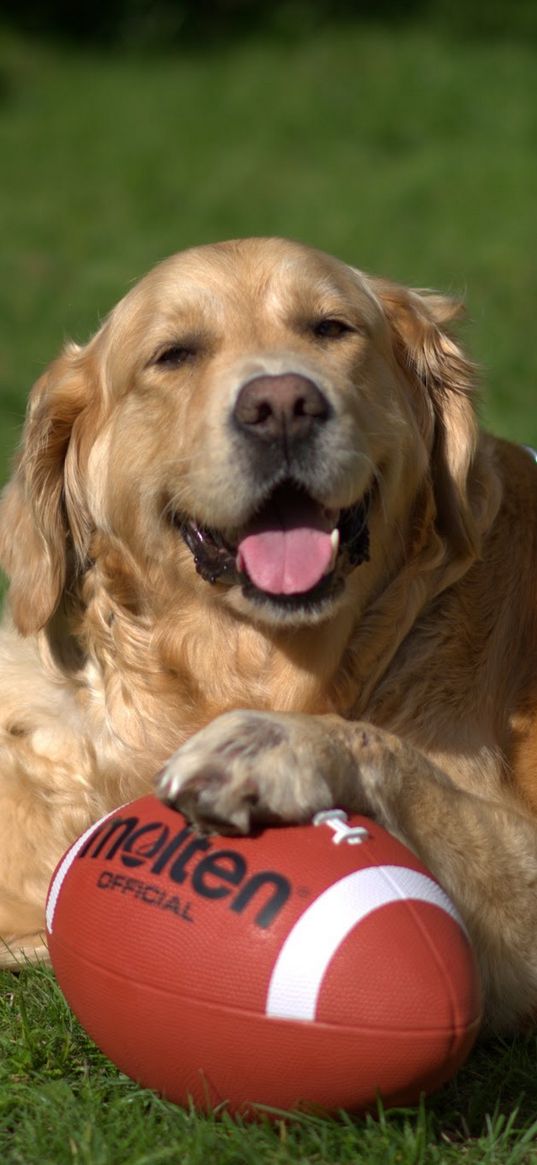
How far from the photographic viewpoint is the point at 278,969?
9.05 ft

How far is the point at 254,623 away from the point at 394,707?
42 centimetres

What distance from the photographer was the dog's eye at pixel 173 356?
3967 mm

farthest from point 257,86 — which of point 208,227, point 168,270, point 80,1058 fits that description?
point 80,1058

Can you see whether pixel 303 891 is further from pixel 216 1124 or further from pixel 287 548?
pixel 287 548

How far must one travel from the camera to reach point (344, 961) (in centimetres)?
276

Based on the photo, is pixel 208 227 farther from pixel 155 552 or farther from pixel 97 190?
pixel 155 552

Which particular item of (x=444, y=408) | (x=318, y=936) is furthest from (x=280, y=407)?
(x=318, y=936)

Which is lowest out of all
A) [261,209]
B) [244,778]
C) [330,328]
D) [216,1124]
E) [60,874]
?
[261,209]

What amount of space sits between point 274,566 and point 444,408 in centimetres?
91

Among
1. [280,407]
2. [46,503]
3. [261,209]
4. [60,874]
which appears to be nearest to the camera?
[60,874]

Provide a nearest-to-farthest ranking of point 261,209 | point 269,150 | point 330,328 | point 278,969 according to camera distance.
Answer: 1. point 278,969
2. point 330,328
3. point 261,209
4. point 269,150

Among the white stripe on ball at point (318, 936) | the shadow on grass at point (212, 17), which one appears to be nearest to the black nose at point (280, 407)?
the white stripe on ball at point (318, 936)

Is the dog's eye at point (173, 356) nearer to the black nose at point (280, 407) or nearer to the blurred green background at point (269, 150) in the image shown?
the black nose at point (280, 407)

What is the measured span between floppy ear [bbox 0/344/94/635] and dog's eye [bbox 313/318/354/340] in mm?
691
